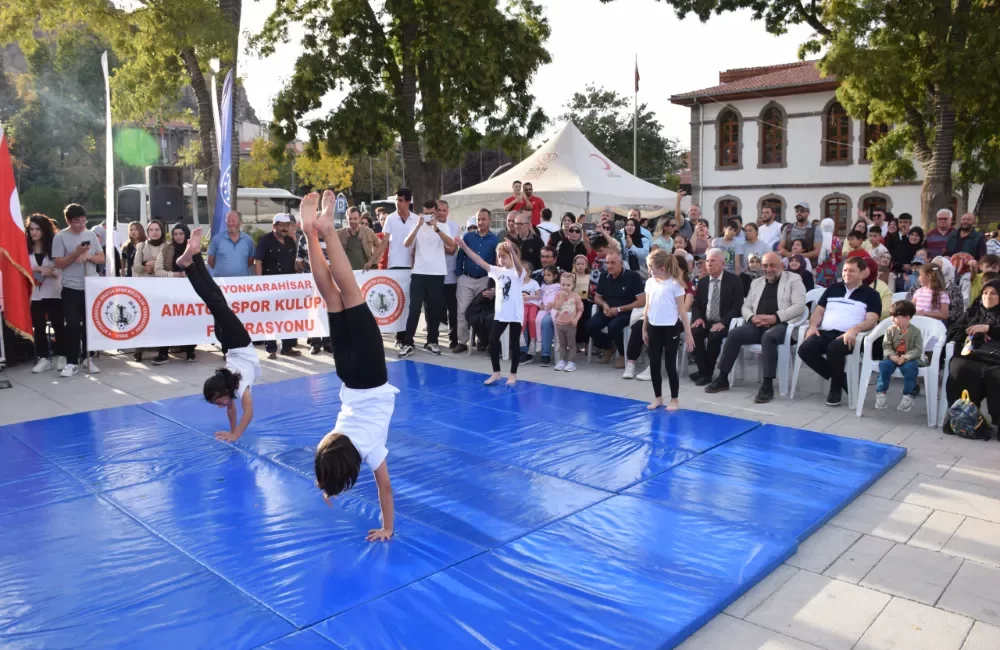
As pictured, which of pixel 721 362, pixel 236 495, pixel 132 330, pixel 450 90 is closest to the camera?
pixel 236 495

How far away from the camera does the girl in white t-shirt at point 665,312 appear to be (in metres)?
6.74

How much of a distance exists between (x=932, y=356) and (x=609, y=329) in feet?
11.1

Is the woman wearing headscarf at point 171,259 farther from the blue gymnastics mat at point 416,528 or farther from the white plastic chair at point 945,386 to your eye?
the white plastic chair at point 945,386

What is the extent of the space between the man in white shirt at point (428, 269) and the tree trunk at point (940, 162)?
10789 mm

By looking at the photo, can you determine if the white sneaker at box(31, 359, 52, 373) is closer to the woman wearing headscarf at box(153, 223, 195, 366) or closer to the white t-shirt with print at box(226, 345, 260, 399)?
the woman wearing headscarf at box(153, 223, 195, 366)

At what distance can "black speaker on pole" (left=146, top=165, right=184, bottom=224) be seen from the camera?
752 inches

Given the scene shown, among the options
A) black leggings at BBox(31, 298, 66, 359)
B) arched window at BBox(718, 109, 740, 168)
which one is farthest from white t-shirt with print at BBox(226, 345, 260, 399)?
arched window at BBox(718, 109, 740, 168)

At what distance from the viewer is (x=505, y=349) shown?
30.8 feet

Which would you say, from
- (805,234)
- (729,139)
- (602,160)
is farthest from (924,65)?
(729,139)

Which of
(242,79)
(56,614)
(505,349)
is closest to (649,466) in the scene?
(56,614)

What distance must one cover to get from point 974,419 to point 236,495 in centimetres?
556

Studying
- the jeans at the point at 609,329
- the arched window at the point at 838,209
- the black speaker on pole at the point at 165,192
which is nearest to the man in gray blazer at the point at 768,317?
the jeans at the point at 609,329

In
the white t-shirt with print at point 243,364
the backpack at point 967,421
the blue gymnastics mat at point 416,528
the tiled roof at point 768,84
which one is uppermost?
the tiled roof at point 768,84

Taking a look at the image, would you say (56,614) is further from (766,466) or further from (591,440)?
(766,466)
